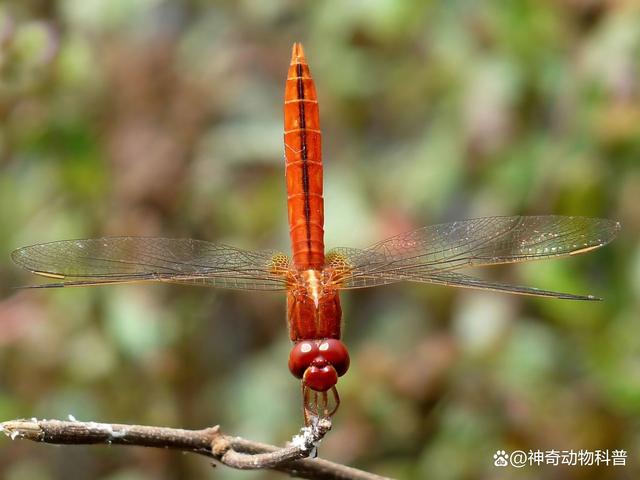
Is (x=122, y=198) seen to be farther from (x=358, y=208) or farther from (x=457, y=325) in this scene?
(x=457, y=325)

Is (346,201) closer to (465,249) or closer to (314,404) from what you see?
(465,249)

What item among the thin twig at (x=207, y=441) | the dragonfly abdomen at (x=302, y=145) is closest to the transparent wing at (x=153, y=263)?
the dragonfly abdomen at (x=302, y=145)

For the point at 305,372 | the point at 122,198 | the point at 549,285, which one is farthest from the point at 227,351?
the point at 305,372

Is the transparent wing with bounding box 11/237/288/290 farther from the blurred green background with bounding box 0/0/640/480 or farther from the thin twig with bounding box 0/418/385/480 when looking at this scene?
the blurred green background with bounding box 0/0/640/480

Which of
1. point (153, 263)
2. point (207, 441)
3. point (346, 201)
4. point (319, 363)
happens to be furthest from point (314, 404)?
point (346, 201)

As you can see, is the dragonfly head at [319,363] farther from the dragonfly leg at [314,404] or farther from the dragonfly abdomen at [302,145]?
the dragonfly abdomen at [302,145]

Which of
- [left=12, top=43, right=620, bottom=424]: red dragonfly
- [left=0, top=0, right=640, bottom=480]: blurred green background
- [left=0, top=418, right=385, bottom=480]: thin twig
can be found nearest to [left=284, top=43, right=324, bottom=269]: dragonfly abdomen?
[left=12, top=43, right=620, bottom=424]: red dragonfly
